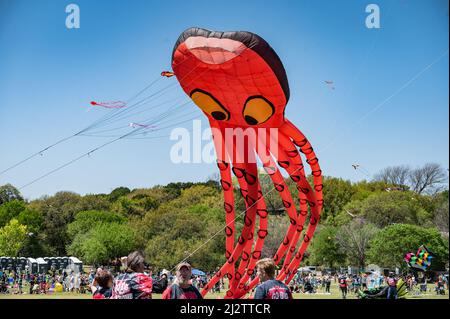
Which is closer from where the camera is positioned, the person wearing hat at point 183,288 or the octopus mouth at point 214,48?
the person wearing hat at point 183,288

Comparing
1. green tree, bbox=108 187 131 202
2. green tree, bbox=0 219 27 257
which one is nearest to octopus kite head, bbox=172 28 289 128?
green tree, bbox=0 219 27 257

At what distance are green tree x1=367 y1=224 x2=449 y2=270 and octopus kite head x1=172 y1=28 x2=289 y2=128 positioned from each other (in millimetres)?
20537

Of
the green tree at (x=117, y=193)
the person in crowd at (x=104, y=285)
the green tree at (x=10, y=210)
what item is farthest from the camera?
the green tree at (x=117, y=193)

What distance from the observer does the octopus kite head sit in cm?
1273

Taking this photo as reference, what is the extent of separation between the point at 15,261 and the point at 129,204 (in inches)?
605

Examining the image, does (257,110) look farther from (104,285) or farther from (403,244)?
(403,244)

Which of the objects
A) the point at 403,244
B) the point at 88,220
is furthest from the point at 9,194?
the point at 403,244

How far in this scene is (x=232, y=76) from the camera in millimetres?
13445

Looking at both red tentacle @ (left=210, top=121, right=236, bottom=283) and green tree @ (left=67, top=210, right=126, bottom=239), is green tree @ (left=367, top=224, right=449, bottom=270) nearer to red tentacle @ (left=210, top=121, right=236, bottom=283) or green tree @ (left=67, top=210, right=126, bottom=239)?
green tree @ (left=67, top=210, right=126, bottom=239)

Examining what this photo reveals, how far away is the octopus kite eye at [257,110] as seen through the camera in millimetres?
14016

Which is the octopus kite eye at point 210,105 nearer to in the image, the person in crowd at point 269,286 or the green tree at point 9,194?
the person in crowd at point 269,286

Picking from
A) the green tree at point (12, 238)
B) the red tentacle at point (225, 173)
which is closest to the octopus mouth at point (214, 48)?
the red tentacle at point (225, 173)

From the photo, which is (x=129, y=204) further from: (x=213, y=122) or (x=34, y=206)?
(x=213, y=122)
